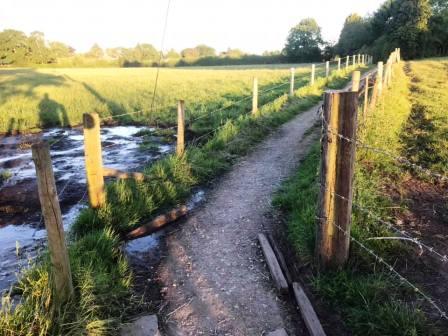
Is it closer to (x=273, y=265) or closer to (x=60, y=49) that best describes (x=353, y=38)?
(x=60, y=49)

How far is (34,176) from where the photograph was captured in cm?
939

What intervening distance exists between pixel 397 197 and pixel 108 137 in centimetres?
1062

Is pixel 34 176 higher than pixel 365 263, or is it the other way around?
pixel 365 263

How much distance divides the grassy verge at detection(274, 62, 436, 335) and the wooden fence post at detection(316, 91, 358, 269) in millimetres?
282

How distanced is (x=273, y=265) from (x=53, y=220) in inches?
103

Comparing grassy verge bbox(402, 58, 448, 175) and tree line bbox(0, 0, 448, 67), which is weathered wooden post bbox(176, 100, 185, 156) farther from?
tree line bbox(0, 0, 448, 67)

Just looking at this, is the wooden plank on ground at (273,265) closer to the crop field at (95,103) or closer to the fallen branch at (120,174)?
the fallen branch at (120,174)

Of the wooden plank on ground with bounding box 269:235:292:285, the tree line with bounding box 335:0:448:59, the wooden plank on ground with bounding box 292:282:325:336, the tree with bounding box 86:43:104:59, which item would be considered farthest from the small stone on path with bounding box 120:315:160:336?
the tree with bounding box 86:43:104:59

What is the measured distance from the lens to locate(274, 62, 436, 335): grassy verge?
3488mm

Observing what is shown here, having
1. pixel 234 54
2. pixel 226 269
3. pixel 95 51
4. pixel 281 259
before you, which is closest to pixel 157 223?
pixel 226 269

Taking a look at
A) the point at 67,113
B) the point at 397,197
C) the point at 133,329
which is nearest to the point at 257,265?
the point at 133,329

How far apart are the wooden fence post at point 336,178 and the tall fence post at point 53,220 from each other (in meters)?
2.75

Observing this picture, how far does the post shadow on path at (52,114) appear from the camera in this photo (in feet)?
52.6

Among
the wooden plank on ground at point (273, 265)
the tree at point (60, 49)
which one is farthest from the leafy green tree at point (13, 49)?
the wooden plank on ground at point (273, 265)
